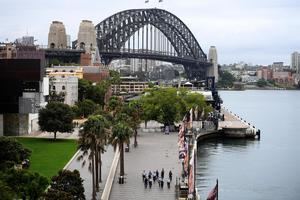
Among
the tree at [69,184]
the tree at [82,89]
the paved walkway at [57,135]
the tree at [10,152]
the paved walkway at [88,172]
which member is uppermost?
the tree at [82,89]

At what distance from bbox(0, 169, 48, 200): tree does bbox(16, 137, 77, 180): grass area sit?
12093 millimetres


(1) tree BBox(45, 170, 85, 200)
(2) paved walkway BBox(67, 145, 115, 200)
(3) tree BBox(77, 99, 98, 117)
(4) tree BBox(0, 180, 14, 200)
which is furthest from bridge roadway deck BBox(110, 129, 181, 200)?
(3) tree BBox(77, 99, 98, 117)

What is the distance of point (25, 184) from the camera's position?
34000 millimetres

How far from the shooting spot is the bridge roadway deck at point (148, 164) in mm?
43031

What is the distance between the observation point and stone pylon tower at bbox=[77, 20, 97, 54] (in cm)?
18638

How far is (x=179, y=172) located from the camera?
165 ft

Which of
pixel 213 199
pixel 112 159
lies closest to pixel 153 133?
pixel 112 159

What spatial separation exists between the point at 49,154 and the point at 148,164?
10.7 meters

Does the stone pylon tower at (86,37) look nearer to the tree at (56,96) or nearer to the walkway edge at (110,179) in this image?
the tree at (56,96)

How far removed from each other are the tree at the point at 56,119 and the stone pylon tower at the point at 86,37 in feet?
373

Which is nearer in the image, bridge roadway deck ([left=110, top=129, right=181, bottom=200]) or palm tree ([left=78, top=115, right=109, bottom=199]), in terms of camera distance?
palm tree ([left=78, top=115, right=109, bottom=199])

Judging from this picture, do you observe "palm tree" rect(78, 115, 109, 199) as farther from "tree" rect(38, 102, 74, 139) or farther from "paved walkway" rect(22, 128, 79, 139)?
"paved walkway" rect(22, 128, 79, 139)

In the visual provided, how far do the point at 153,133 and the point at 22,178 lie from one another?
49.9m

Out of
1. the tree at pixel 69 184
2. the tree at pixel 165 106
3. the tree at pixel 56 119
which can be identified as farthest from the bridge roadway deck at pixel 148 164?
the tree at pixel 56 119
